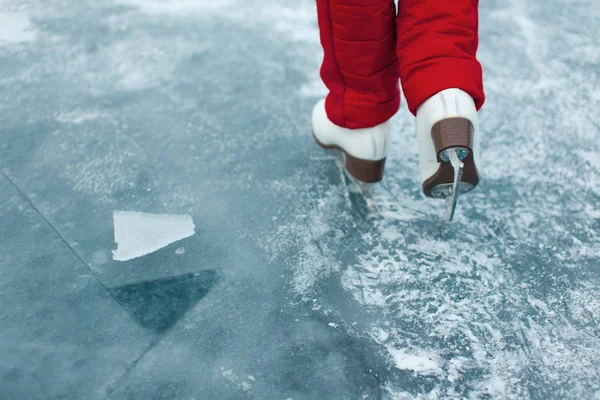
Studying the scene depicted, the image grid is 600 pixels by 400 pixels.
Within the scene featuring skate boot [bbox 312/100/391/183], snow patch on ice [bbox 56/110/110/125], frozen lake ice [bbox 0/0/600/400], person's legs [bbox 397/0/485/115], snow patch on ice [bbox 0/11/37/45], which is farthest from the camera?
snow patch on ice [bbox 0/11/37/45]

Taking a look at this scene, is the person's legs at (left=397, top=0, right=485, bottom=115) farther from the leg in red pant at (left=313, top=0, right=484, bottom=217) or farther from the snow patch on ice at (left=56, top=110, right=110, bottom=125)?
the snow patch on ice at (left=56, top=110, right=110, bottom=125)

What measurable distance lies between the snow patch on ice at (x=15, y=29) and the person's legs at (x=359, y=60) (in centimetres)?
112

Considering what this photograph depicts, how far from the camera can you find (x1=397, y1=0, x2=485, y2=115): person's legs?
89 cm

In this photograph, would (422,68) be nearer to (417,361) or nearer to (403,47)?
(403,47)

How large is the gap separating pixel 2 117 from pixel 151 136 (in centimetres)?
40

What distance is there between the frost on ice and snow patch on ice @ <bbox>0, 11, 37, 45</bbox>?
2.77 feet

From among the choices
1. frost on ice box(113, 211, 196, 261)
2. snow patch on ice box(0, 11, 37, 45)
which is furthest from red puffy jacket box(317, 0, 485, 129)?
snow patch on ice box(0, 11, 37, 45)

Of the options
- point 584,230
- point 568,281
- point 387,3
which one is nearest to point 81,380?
point 387,3

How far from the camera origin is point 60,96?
157 centimetres

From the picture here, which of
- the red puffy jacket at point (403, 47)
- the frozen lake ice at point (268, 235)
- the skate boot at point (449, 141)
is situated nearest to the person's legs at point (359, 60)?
the red puffy jacket at point (403, 47)

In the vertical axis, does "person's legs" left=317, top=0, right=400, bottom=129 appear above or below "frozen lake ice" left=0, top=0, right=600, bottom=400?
above

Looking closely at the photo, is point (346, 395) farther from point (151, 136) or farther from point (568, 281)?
point (151, 136)

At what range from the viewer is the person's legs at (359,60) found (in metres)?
0.94

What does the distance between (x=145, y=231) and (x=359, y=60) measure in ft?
1.91
